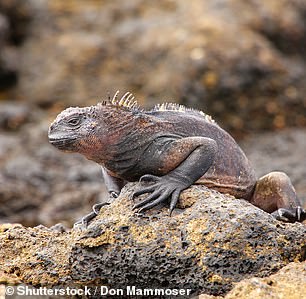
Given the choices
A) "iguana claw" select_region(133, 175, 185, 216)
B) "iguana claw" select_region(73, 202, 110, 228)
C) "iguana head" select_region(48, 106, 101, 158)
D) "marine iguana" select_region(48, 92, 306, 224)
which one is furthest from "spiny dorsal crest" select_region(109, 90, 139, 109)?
"iguana claw" select_region(73, 202, 110, 228)

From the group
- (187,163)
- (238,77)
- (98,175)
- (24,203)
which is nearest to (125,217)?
(187,163)

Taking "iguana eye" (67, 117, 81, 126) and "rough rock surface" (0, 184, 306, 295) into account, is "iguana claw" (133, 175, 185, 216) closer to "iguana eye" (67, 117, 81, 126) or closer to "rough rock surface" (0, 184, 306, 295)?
"rough rock surface" (0, 184, 306, 295)

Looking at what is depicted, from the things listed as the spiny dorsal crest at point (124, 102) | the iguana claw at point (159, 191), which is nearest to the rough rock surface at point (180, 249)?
the iguana claw at point (159, 191)

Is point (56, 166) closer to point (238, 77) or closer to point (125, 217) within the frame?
point (238, 77)

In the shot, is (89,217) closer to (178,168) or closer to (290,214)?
(178,168)

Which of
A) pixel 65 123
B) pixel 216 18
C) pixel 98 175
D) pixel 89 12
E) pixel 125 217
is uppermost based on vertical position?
pixel 89 12

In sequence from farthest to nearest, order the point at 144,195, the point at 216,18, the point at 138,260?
1. the point at 216,18
2. the point at 144,195
3. the point at 138,260

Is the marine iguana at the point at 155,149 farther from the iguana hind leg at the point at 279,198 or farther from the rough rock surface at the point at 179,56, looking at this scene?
the rough rock surface at the point at 179,56
